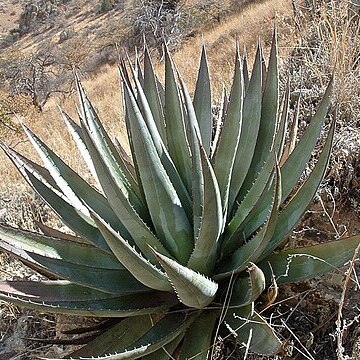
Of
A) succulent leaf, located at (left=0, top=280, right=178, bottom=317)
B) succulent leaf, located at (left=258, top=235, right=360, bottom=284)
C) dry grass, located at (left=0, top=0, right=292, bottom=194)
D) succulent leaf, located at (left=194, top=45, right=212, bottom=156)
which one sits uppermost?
succulent leaf, located at (left=194, top=45, right=212, bottom=156)

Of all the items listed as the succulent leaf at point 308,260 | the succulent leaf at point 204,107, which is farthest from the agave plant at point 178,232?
the succulent leaf at point 204,107

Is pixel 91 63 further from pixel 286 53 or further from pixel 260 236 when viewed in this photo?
pixel 260 236

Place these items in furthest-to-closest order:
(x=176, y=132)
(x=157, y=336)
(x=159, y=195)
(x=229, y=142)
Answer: (x=176, y=132), (x=229, y=142), (x=159, y=195), (x=157, y=336)

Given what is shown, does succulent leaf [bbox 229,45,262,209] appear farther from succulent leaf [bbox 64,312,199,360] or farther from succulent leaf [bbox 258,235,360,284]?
succulent leaf [bbox 64,312,199,360]

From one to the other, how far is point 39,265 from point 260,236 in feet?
2.87

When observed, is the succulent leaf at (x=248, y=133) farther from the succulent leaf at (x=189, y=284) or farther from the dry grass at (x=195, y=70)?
the dry grass at (x=195, y=70)

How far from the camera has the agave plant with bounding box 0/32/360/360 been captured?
2.07 metres

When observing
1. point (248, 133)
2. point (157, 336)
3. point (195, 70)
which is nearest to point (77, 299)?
point (157, 336)

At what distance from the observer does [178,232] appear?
2289 mm

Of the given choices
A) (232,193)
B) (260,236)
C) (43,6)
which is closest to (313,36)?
(232,193)

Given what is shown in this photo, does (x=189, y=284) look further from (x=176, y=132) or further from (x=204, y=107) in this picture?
(x=204, y=107)

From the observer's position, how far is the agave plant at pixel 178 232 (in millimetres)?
2066

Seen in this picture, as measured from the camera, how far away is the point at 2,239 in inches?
93.0

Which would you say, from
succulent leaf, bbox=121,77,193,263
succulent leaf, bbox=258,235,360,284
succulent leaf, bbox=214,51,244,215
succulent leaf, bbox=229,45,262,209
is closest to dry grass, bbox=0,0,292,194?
succulent leaf, bbox=229,45,262,209
